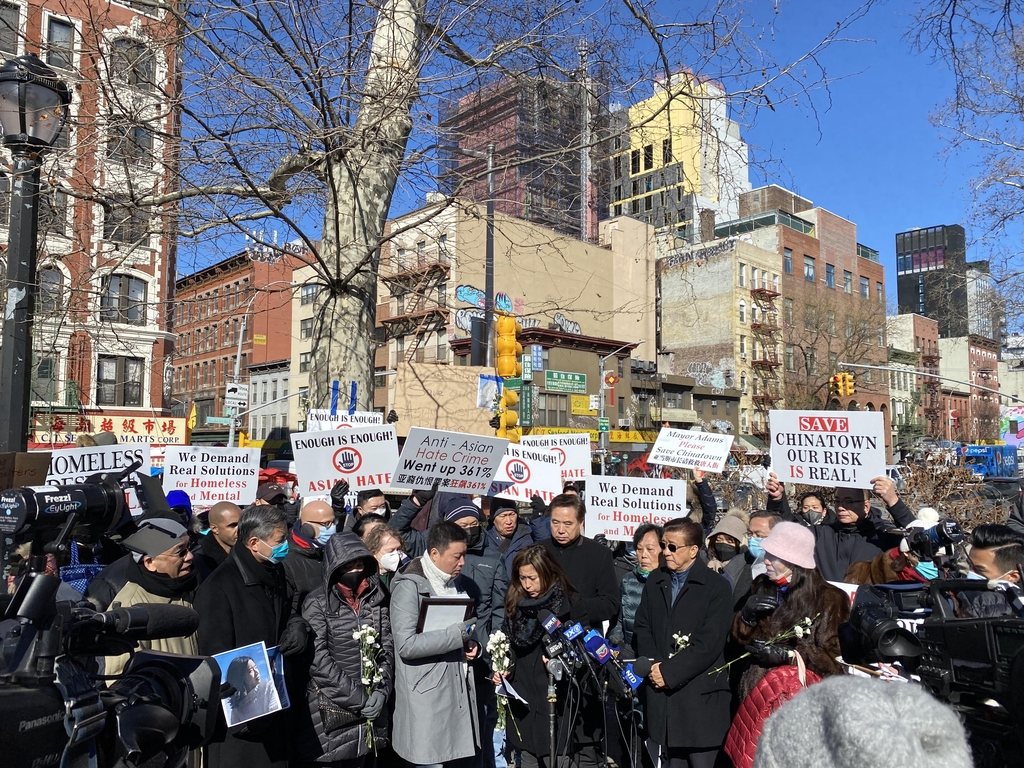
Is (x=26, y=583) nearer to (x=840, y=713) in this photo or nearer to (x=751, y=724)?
(x=840, y=713)

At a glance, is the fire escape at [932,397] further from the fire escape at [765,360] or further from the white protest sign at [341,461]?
the white protest sign at [341,461]

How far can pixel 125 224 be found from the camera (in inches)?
317

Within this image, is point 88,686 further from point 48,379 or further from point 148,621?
point 48,379

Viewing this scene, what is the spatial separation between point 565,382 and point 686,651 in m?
44.9

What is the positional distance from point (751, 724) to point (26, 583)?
3.61 m

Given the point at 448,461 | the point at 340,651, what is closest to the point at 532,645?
the point at 340,651

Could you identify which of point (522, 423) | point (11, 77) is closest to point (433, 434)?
point (11, 77)

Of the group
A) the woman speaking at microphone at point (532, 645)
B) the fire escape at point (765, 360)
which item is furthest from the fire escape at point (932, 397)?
the woman speaking at microphone at point (532, 645)

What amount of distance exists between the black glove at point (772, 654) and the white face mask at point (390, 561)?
262 centimetres

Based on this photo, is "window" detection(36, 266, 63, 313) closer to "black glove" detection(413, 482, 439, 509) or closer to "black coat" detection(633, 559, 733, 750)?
"black glove" detection(413, 482, 439, 509)

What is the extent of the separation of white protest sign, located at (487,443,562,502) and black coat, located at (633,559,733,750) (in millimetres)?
4410

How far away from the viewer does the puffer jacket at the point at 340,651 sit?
4598 millimetres

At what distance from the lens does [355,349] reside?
27.6 ft

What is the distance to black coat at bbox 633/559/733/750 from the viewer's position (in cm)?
481
